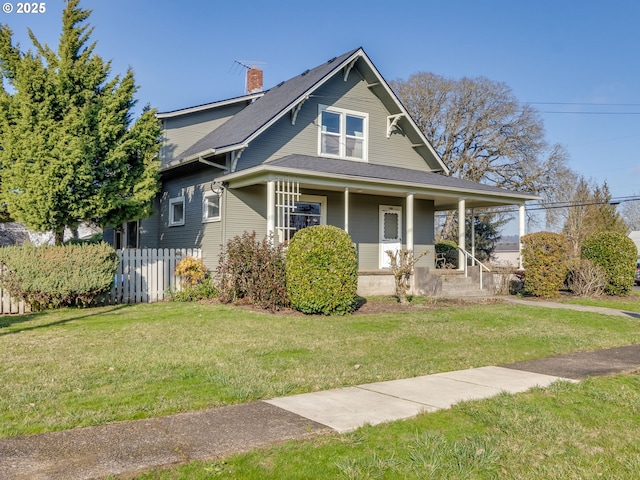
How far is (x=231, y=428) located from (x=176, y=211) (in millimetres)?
14779

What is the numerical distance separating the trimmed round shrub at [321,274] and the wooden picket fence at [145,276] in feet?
14.5

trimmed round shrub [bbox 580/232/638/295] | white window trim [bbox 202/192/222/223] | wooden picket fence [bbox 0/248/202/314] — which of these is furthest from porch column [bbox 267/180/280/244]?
trimmed round shrub [bbox 580/232/638/295]

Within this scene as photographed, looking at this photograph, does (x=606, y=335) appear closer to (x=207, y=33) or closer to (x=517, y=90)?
(x=207, y=33)

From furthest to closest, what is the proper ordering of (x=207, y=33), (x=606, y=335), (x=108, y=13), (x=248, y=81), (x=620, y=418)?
(x=248, y=81)
(x=207, y=33)
(x=108, y=13)
(x=606, y=335)
(x=620, y=418)

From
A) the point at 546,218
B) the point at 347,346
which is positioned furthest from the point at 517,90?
the point at 347,346

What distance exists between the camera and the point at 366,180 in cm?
1520

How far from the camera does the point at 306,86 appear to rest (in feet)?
54.3

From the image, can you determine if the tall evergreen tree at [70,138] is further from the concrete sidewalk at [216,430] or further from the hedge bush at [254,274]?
the concrete sidewalk at [216,430]

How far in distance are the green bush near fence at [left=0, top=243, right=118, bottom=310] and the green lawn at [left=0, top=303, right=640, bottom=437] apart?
56 centimetres

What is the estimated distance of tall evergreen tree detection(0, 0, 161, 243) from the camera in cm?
1135

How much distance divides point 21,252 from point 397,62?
2019 centimetres

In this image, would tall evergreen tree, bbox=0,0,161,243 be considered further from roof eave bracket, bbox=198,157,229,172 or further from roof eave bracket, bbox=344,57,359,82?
roof eave bracket, bbox=344,57,359,82

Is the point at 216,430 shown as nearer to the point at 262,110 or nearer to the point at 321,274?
the point at 321,274

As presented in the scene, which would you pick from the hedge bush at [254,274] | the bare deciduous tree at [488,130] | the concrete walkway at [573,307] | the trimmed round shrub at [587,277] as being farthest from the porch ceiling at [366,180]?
the bare deciduous tree at [488,130]
